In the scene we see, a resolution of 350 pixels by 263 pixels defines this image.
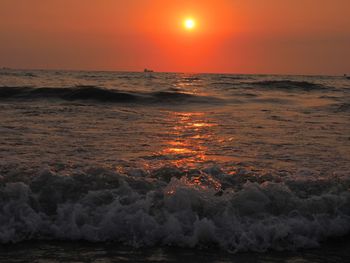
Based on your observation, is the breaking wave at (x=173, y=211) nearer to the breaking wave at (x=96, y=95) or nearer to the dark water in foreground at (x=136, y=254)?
the dark water in foreground at (x=136, y=254)

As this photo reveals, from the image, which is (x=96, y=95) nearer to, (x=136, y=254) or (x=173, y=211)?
(x=173, y=211)

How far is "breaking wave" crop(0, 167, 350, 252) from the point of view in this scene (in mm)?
4707

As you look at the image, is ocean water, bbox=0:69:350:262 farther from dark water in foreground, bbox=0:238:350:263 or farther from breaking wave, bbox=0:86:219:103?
breaking wave, bbox=0:86:219:103

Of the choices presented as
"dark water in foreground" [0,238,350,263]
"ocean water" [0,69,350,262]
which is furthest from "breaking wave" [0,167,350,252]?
"dark water in foreground" [0,238,350,263]

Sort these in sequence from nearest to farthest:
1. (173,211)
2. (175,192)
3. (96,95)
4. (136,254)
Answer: (136,254) → (173,211) → (175,192) → (96,95)

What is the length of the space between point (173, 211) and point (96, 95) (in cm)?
1523

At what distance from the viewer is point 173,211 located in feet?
16.9

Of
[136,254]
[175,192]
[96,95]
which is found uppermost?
[175,192]

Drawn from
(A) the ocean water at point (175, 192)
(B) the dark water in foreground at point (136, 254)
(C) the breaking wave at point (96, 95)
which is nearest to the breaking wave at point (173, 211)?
(A) the ocean water at point (175, 192)

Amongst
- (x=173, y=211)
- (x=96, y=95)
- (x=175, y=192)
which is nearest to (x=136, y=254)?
(x=173, y=211)

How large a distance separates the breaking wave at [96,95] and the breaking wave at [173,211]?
1291cm

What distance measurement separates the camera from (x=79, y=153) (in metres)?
7.91

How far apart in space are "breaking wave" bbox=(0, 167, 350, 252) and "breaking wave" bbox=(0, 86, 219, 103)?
1291 cm

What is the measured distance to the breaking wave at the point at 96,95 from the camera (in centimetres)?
1919
